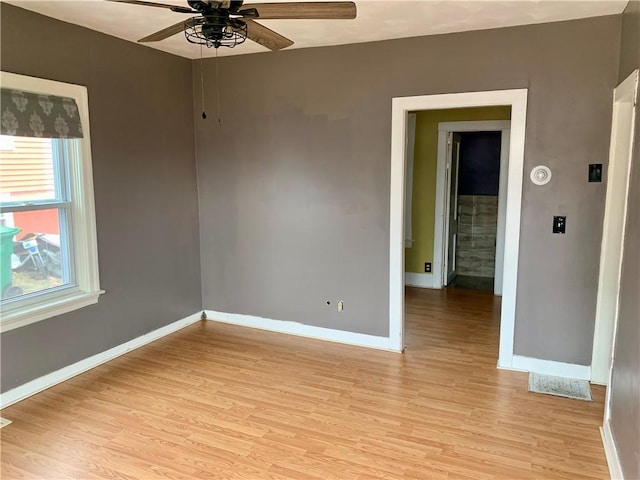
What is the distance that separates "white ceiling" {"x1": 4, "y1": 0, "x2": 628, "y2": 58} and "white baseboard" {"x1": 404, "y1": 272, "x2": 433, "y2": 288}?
3246 millimetres

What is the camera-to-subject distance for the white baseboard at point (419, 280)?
6055mm

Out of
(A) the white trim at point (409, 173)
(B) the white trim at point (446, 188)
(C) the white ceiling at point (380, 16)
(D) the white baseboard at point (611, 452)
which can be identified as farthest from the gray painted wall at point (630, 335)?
(A) the white trim at point (409, 173)

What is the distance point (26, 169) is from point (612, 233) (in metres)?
3.91

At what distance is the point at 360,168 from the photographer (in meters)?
3.91

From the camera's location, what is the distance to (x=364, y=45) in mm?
3758

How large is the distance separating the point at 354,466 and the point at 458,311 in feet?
9.65

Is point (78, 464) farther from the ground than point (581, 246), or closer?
closer

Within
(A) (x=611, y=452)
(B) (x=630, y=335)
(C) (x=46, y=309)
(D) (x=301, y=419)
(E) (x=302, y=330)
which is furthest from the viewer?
(E) (x=302, y=330)

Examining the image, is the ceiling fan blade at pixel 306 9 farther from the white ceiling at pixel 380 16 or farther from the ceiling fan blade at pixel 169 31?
the white ceiling at pixel 380 16

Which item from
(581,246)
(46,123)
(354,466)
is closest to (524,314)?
(581,246)

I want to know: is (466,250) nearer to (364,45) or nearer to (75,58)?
(364,45)

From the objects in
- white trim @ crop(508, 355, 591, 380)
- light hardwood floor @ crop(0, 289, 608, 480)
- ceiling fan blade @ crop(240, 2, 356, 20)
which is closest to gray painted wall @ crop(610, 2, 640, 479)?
light hardwood floor @ crop(0, 289, 608, 480)

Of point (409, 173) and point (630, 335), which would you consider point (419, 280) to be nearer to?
point (409, 173)

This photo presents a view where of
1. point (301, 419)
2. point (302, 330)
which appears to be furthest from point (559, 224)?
point (302, 330)
